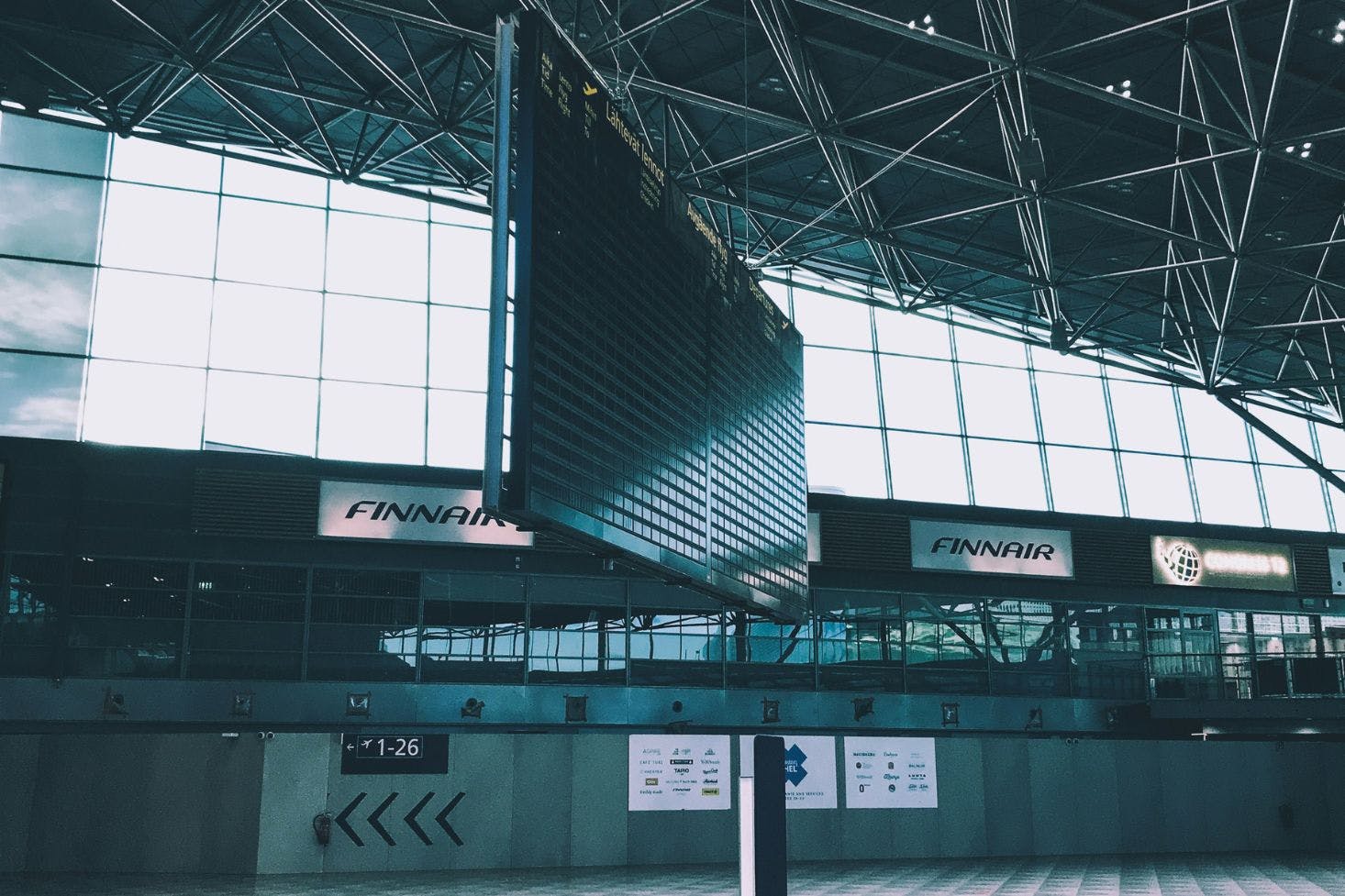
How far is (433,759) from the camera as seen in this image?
72.3 feet

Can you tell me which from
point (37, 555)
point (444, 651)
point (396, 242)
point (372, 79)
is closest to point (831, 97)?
point (372, 79)

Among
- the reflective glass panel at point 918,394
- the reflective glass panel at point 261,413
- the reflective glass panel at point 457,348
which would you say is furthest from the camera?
the reflective glass panel at point 918,394

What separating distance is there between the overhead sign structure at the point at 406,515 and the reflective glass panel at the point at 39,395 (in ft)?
16.1

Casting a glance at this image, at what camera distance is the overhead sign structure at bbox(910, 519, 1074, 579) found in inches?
1153

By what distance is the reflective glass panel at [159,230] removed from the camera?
25.2m

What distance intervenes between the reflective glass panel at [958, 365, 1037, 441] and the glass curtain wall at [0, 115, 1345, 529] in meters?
0.05

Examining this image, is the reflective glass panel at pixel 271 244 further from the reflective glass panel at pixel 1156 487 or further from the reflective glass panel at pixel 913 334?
the reflective glass panel at pixel 1156 487

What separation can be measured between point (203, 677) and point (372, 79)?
11395mm

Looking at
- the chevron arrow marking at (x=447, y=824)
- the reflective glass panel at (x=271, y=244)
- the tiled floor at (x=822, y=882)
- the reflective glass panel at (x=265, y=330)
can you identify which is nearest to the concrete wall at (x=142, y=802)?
the tiled floor at (x=822, y=882)

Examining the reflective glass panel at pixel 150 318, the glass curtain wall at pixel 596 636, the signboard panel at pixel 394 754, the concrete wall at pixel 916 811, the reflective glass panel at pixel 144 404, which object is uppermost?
the reflective glass panel at pixel 150 318

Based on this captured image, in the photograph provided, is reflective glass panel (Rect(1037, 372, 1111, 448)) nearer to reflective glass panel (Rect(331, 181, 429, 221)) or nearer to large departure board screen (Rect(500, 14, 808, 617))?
reflective glass panel (Rect(331, 181, 429, 221))

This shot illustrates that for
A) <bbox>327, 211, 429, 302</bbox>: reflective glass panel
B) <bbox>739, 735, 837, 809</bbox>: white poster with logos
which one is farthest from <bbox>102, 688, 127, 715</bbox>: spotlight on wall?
<bbox>739, 735, 837, 809</bbox>: white poster with logos

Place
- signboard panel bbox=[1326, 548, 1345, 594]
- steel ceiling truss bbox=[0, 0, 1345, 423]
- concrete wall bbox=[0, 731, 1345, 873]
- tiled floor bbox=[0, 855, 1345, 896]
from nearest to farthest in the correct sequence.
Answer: tiled floor bbox=[0, 855, 1345, 896] < steel ceiling truss bbox=[0, 0, 1345, 423] < concrete wall bbox=[0, 731, 1345, 873] < signboard panel bbox=[1326, 548, 1345, 594]

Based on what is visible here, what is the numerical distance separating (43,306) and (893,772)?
19.1 meters
